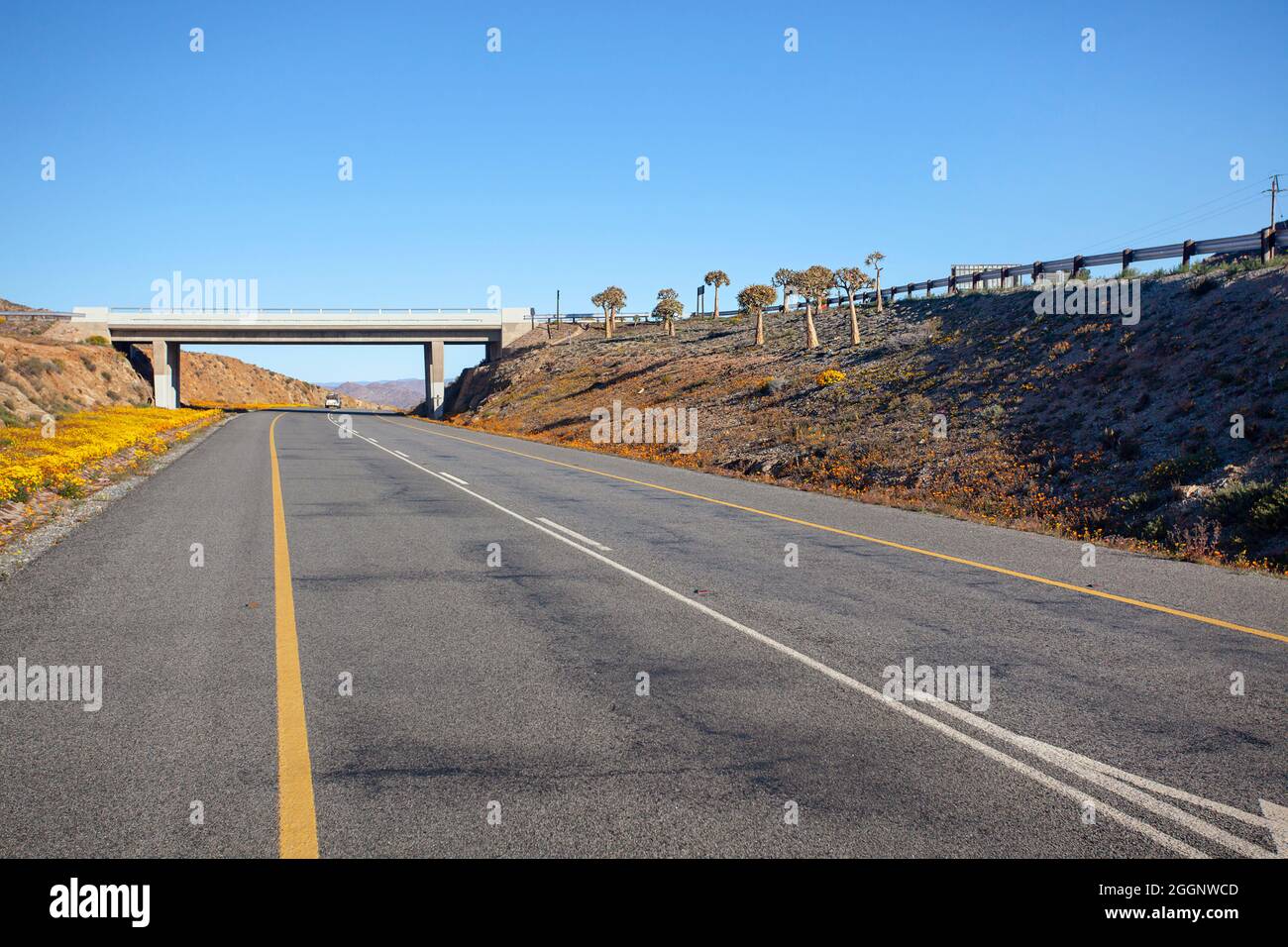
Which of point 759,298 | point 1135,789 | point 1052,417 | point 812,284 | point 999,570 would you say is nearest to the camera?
point 1135,789

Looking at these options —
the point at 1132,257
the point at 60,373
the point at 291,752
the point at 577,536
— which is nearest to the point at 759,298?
the point at 1132,257

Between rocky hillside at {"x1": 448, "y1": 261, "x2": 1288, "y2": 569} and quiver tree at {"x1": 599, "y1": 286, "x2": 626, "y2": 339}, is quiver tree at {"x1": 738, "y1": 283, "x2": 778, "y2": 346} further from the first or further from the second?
quiver tree at {"x1": 599, "y1": 286, "x2": 626, "y2": 339}

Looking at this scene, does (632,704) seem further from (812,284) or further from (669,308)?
(669,308)

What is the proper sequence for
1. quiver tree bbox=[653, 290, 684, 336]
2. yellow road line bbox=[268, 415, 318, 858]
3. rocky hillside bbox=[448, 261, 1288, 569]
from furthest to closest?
quiver tree bbox=[653, 290, 684, 336] < rocky hillside bbox=[448, 261, 1288, 569] < yellow road line bbox=[268, 415, 318, 858]

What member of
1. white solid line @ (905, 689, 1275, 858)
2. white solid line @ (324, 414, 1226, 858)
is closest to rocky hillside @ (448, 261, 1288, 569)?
white solid line @ (324, 414, 1226, 858)

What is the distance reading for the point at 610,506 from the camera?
15719 millimetres

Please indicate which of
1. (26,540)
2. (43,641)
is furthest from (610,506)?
(43,641)

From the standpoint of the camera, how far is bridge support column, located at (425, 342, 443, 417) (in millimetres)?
72938

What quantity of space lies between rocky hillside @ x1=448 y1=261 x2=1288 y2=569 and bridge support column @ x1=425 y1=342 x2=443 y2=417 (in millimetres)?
34377

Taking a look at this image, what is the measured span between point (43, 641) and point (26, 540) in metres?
5.44

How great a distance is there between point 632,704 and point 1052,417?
19884mm

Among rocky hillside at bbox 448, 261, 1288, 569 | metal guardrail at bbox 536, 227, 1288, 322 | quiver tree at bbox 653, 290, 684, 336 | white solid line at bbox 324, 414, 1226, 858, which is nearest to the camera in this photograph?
white solid line at bbox 324, 414, 1226, 858

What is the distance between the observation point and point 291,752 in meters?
4.64

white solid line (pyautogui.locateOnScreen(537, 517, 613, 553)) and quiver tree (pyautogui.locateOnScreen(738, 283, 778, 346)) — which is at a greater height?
quiver tree (pyautogui.locateOnScreen(738, 283, 778, 346))
